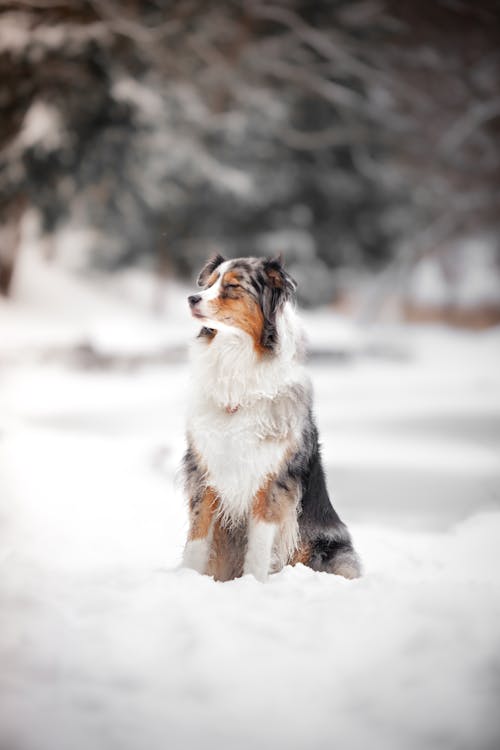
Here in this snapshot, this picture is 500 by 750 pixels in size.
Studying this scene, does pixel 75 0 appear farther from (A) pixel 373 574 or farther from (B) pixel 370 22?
(A) pixel 373 574

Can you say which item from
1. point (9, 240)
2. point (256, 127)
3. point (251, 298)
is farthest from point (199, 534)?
point (256, 127)

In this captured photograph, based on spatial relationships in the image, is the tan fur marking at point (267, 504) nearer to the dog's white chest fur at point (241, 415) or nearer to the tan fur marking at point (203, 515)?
the dog's white chest fur at point (241, 415)

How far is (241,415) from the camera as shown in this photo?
2504 mm

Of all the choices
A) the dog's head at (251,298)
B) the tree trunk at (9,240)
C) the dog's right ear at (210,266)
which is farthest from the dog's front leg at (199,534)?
the tree trunk at (9,240)

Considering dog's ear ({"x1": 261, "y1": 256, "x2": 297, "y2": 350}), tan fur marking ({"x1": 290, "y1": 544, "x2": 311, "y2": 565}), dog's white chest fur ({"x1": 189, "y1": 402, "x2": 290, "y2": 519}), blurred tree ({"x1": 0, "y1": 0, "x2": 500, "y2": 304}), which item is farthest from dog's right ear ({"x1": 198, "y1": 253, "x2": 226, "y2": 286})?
blurred tree ({"x1": 0, "y1": 0, "x2": 500, "y2": 304})

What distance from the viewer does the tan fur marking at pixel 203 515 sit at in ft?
8.22

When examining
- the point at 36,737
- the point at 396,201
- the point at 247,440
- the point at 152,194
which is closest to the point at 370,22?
the point at 396,201

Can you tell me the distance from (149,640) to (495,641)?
1.05m

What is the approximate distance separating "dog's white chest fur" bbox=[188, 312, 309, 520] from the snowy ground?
37 centimetres

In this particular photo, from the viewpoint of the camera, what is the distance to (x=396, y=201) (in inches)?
565

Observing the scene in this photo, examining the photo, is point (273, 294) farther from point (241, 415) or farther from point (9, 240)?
point (9, 240)

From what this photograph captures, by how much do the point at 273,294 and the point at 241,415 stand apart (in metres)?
0.44

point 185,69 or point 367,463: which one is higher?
point 185,69

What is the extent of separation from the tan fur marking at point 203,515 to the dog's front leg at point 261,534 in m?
0.15
